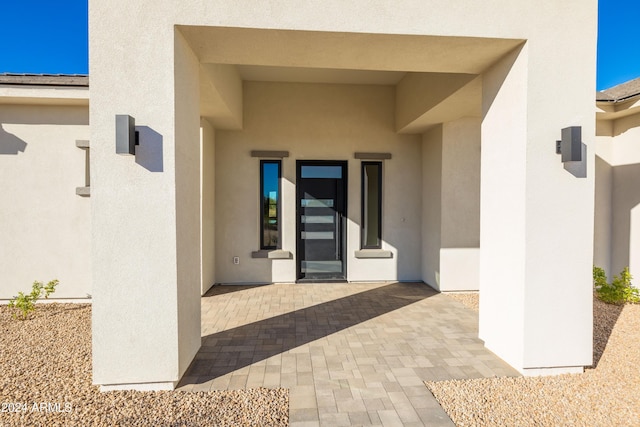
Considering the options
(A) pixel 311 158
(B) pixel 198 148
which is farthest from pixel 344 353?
(A) pixel 311 158

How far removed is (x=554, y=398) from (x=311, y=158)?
17.7ft

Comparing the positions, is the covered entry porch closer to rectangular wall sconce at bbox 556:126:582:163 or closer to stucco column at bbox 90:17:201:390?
stucco column at bbox 90:17:201:390

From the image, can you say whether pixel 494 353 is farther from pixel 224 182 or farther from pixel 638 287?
pixel 224 182

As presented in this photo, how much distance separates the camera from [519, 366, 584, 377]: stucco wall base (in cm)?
338

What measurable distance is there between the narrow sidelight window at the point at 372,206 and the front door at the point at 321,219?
443mm

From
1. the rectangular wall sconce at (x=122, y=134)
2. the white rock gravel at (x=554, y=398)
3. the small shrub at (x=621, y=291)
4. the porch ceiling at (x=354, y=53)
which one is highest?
the porch ceiling at (x=354, y=53)

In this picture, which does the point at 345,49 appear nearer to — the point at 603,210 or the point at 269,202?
the point at 269,202

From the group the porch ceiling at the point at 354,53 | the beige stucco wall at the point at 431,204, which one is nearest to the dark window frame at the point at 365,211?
the beige stucco wall at the point at 431,204

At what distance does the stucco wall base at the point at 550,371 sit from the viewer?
338 centimetres

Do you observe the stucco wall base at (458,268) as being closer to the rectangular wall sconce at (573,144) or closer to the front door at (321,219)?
the front door at (321,219)

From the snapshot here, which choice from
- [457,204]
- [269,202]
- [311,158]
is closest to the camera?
[457,204]

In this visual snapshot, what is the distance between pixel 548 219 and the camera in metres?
3.38

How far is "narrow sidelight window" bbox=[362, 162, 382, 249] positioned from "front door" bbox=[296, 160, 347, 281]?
0.44 m

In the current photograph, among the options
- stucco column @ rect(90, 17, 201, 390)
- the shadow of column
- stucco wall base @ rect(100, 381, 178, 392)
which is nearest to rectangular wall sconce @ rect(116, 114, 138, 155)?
stucco column @ rect(90, 17, 201, 390)
